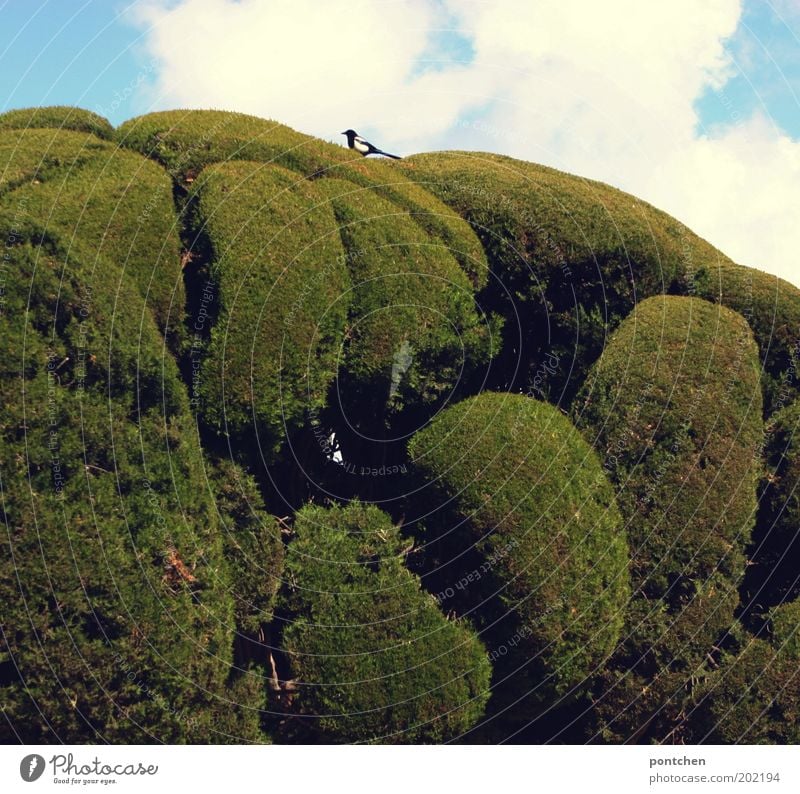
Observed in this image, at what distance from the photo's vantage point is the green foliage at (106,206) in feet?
35.3

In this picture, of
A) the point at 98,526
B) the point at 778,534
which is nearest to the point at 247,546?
the point at 98,526

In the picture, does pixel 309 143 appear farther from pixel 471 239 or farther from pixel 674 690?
pixel 674 690

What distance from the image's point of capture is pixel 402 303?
11891 mm

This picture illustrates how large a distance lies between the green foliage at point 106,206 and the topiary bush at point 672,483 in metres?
5.53

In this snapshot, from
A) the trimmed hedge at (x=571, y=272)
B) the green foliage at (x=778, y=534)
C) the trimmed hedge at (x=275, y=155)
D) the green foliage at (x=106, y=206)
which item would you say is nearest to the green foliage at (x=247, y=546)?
the green foliage at (x=106, y=206)

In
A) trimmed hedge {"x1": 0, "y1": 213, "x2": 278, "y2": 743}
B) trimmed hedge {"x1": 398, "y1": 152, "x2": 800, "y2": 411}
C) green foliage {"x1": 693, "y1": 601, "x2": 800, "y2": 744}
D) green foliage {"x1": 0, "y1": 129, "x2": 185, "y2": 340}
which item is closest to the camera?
trimmed hedge {"x1": 0, "y1": 213, "x2": 278, "y2": 743}

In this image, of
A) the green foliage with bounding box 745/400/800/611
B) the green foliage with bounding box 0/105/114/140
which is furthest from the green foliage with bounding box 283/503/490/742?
the green foliage with bounding box 0/105/114/140

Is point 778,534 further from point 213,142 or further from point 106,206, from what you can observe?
point 106,206

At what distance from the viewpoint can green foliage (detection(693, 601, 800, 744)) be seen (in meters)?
12.6

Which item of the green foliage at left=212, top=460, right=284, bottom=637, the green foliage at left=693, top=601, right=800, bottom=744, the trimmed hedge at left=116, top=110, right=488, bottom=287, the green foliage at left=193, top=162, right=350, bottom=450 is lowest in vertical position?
the green foliage at left=693, top=601, right=800, bottom=744

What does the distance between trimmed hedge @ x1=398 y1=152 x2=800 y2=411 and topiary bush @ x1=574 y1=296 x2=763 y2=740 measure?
59 cm

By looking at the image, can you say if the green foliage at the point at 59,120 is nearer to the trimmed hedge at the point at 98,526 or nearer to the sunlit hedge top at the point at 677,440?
the trimmed hedge at the point at 98,526

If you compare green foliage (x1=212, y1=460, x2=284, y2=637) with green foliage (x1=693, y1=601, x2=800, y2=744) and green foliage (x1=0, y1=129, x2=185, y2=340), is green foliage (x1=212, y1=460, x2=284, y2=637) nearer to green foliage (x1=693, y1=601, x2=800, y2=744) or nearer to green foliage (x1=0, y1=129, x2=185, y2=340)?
green foliage (x1=0, y1=129, x2=185, y2=340)

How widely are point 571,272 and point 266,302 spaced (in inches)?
176
